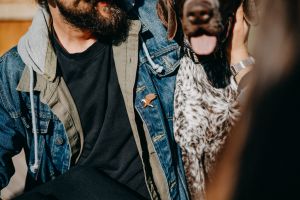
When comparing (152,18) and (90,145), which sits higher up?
(152,18)

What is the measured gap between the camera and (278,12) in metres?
0.72

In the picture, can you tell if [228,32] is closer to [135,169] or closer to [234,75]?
[234,75]

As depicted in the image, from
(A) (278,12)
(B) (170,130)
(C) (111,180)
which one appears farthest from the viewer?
(B) (170,130)

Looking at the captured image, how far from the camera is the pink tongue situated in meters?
2.27

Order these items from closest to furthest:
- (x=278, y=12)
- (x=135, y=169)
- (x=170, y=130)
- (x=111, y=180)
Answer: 1. (x=278, y=12)
2. (x=111, y=180)
3. (x=135, y=169)
4. (x=170, y=130)

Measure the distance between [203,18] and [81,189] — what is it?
41.2 inches

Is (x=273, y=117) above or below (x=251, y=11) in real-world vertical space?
above

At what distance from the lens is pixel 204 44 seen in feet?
7.50

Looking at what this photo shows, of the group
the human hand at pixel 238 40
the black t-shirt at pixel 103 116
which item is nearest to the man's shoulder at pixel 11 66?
the black t-shirt at pixel 103 116

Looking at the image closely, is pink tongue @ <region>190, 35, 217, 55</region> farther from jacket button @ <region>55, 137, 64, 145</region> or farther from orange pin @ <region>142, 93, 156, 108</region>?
jacket button @ <region>55, 137, 64, 145</region>

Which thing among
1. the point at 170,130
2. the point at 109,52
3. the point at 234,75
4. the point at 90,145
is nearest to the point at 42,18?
the point at 109,52

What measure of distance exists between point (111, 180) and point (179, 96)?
2.04 feet

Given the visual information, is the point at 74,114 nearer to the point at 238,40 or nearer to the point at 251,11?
the point at 238,40

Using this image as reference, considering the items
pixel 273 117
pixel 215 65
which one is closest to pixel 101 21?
pixel 215 65
